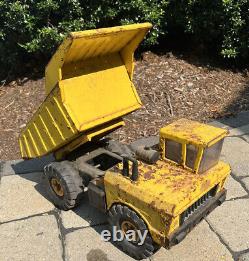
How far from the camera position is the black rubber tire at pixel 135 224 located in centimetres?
389

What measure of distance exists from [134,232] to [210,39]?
20.3 feet

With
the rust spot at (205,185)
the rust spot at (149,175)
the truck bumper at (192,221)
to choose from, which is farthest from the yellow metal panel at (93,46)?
the truck bumper at (192,221)

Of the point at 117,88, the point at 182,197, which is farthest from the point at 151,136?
the point at 182,197

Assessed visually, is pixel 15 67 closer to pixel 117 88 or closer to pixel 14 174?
pixel 14 174

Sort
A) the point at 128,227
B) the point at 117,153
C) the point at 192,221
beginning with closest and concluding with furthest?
1. the point at 192,221
2. the point at 128,227
3. the point at 117,153

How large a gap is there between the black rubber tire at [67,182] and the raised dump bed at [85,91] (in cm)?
25

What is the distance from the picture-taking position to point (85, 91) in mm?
4578

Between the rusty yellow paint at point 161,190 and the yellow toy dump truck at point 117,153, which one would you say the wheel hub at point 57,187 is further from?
the rusty yellow paint at point 161,190

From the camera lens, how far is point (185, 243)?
4.41 meters

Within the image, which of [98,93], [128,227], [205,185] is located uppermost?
[98,93]

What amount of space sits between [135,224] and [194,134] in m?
1.16

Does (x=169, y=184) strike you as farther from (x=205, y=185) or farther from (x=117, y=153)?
(x=117, y=153)

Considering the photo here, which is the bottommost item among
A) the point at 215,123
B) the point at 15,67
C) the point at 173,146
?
the point at 215,123

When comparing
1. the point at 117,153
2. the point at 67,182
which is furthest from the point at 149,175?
the point at 117,153
